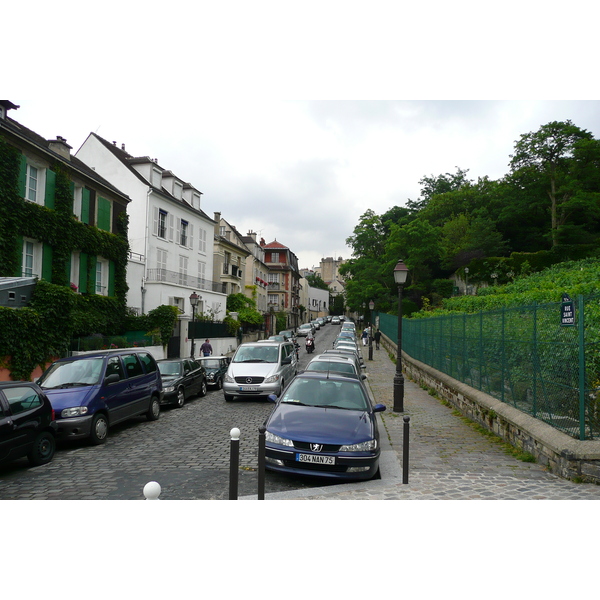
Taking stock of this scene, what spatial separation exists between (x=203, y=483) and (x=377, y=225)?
192ft

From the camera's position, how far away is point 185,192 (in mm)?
39000

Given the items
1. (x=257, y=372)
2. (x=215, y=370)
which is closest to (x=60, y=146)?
(x=215, y=370)

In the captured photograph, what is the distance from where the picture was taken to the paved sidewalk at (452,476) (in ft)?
20.1

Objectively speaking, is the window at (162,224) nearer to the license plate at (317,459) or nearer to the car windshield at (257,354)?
the car windshield at (257,354)

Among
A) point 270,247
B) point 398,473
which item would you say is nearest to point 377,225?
point 270,247

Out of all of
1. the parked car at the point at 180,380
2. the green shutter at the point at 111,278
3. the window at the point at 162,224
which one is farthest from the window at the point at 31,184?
the window at the point at 162,224

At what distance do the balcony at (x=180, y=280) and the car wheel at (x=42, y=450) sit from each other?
74.6ft

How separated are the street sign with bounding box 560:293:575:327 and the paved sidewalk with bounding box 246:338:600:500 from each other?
2.18 meters

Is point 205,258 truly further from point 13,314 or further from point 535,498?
point 535,498

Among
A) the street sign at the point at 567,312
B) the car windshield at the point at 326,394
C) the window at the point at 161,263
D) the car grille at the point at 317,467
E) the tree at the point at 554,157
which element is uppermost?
the tree at the point at 554,157

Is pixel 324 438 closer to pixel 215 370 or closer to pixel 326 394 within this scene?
pixel 326 394

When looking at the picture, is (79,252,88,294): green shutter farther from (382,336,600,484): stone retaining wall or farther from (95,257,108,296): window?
(382,336,600,484): stone retaining wall

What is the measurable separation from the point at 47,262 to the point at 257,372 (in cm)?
1194

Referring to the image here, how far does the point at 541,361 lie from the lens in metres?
8.20
